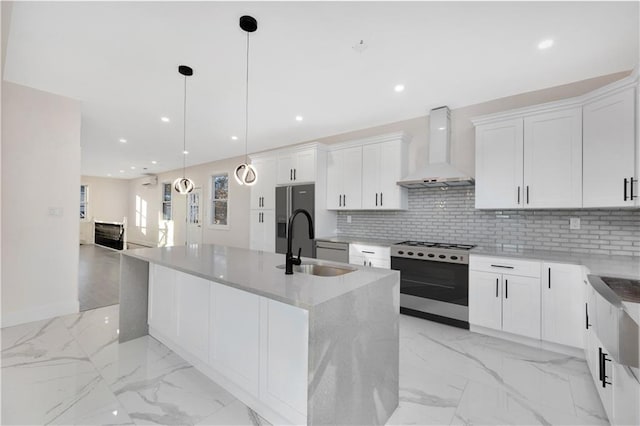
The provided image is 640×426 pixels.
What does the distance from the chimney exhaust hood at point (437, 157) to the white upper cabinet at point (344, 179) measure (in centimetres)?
73

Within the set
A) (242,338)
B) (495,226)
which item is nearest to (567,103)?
(495,226)

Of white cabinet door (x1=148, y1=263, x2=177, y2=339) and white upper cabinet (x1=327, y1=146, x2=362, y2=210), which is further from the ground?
white upper cabinet (x1=327, y1=146, x2=362, y2=210)

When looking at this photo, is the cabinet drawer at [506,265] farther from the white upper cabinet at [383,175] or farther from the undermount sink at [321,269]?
the undermount sink at [321,269]

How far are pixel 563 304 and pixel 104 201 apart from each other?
44.0ft

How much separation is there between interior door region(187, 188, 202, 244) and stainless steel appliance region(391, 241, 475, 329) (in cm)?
610

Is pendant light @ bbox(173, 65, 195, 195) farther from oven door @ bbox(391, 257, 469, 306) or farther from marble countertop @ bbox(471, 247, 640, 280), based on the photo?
marble countertop @ bbox(471, 247, 640, 280)

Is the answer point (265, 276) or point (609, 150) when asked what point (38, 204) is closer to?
point (265, 276)

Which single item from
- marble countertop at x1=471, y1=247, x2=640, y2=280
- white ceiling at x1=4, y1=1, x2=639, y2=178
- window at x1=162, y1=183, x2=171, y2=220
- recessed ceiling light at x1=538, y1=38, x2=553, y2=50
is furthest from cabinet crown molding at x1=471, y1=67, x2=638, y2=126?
window at x1=162, y1=183, x2=171, y2=220

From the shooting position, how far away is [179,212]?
847 centimetres

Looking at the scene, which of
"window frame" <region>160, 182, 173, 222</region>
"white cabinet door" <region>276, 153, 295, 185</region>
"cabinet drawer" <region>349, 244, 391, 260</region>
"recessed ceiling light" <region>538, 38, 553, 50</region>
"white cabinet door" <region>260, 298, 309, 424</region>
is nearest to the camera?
"white cabinet door" <region>260, 298, 309, 424</region>

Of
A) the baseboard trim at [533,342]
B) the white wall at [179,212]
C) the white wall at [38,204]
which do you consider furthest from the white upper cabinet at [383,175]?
the white wall at [38,204]

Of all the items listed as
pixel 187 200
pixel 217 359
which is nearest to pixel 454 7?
pixel 217 359

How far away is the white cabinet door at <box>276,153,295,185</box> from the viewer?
15.6ft

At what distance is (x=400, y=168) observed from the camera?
3.79m
